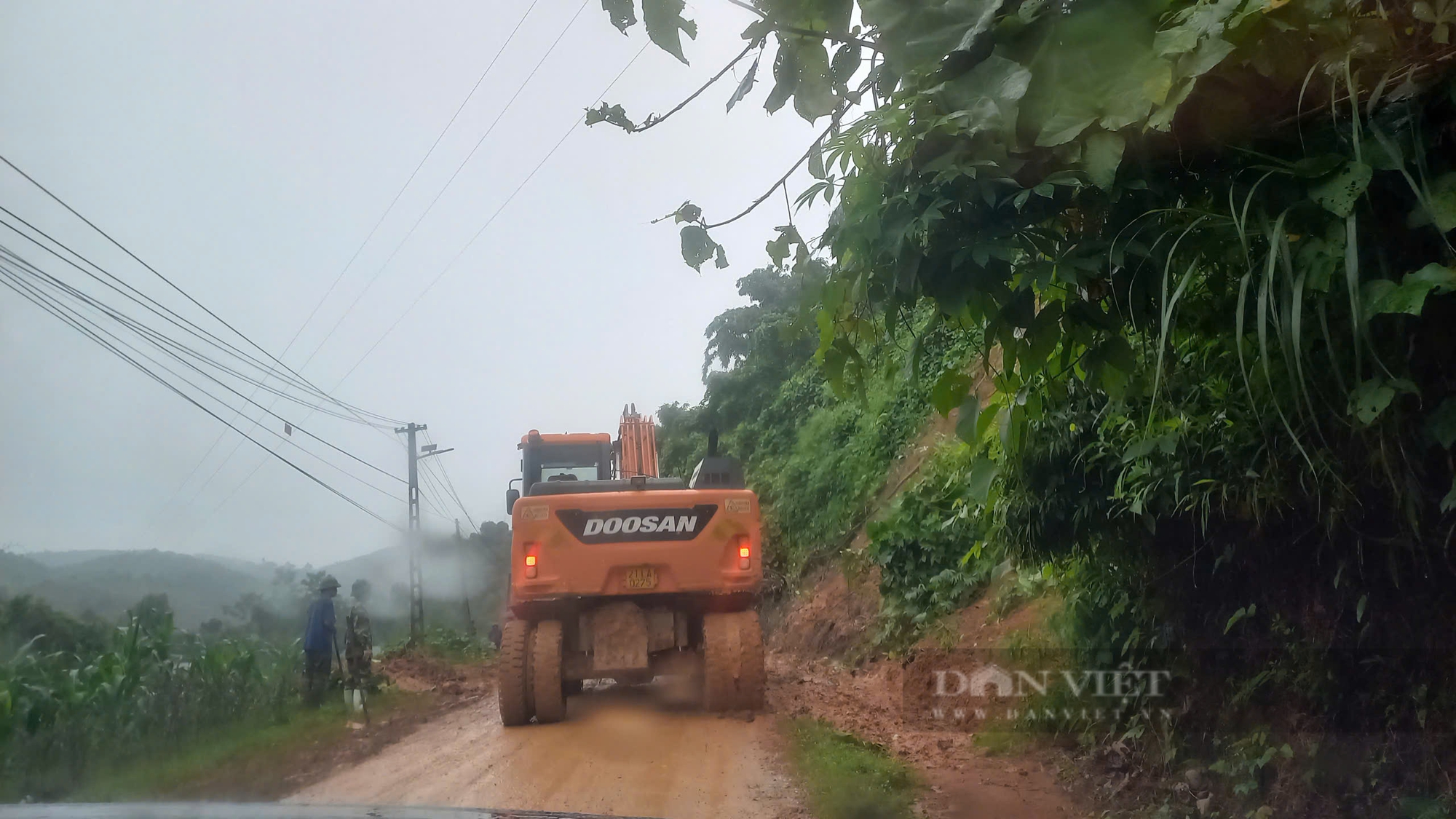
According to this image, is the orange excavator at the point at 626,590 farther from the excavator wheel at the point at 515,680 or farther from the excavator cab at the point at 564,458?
the excavator cab at the point at 564,458

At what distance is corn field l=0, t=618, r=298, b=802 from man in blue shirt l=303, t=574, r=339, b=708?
0.25 meters

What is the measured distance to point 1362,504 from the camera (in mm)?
3678

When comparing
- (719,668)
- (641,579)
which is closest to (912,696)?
(719,668)

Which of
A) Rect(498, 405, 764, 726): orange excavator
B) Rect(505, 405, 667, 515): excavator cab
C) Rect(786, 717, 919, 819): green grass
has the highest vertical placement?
Rect(505, 405, 667, 515): excavator cab

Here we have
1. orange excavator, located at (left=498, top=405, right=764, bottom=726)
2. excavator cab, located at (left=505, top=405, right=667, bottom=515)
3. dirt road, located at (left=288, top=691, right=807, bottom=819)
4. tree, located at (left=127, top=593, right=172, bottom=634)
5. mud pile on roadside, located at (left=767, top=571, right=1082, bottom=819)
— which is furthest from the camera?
excavator cab, located at (left=505, top=405, right=667, bottom=515)

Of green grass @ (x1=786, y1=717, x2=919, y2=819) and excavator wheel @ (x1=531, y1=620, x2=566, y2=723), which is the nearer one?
green grass @ (x1=786, y1=717, x2=919, y2=819)

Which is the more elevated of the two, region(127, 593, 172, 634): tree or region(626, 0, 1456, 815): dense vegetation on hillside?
region(626, 0, 1456, 815): dense vegetation on hillside

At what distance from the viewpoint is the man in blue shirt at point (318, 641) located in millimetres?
10469

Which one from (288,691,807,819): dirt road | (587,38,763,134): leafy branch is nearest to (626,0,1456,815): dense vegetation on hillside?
(587,38,763,134): leafy branch

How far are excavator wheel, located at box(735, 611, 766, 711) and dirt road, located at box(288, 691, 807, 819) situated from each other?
22cm

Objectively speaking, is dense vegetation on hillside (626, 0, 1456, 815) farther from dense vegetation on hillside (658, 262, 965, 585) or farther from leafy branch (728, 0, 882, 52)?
dense vegetation on hillside (658, 262, 965, 585)

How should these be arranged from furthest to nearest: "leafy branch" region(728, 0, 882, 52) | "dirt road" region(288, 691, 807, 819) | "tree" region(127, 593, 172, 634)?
"tree" region(127, 593, 172, 634), "dirt road" region(288, 691, 807, 819), "leafy branch" region(728, 0, 882, 52)

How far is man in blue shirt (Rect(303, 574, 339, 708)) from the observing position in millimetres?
10469

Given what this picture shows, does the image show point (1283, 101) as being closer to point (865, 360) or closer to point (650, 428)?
point (865, 360)
